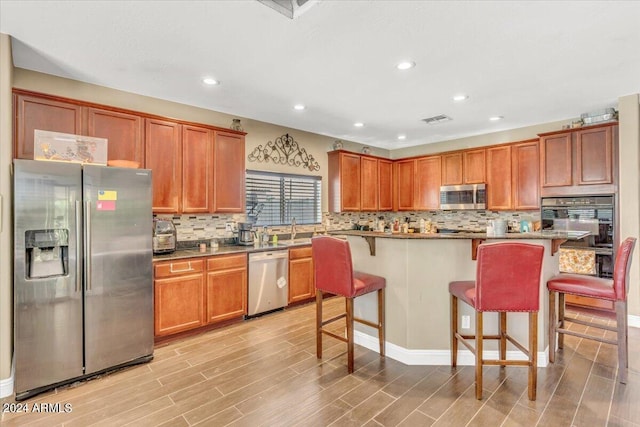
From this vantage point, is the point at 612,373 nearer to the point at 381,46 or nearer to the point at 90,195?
the point at 381,46

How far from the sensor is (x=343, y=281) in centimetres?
281

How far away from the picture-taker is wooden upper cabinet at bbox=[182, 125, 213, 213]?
3.82m

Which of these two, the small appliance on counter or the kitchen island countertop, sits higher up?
the small appliance on counter

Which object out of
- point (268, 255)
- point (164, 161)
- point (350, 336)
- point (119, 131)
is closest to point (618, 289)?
point (350, 336)

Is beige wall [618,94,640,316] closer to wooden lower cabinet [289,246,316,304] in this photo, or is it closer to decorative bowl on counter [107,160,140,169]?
wooden lower cabinet [289,246,316,304]

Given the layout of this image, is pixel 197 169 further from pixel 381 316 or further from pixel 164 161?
pixel 381 316

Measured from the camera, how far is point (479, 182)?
5410 mm

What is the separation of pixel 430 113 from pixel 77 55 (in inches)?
157

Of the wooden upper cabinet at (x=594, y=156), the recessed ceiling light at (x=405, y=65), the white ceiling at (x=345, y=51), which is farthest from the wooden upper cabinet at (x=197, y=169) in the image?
the wooden upper cabinet at (x=594, y=156)

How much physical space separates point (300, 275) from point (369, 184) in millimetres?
2399

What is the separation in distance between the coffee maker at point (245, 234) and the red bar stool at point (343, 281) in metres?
1.60

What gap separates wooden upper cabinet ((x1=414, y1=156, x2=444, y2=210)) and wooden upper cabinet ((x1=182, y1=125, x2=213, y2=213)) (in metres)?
3.93

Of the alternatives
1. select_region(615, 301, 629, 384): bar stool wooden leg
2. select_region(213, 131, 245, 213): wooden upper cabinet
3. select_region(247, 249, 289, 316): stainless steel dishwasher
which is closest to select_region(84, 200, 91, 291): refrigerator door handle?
select_region(213, 131, 245, 213): wooden upper cabinet

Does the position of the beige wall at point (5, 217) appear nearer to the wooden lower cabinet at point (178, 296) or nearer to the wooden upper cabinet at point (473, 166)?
the wooden lower cabinet at point (178, 296)
